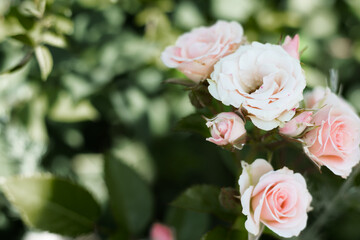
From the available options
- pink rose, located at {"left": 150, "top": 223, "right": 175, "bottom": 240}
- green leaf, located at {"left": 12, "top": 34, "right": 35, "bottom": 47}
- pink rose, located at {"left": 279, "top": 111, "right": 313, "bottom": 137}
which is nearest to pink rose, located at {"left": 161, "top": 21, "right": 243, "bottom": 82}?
pink rose, located at {"left": 279, "top": 111, "right": 313, "bottom": 137}

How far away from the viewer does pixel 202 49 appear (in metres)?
0.65

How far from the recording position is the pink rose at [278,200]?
564 mm

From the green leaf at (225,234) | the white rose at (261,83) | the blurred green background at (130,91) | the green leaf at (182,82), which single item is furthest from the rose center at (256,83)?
the blurred green background at (130,91)

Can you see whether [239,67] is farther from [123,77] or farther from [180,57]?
[123,77]

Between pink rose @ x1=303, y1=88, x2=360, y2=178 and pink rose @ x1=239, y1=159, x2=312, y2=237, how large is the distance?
50 millimetres

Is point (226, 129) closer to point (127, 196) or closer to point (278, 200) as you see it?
point (278, 200)

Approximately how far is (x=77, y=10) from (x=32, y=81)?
0.21m

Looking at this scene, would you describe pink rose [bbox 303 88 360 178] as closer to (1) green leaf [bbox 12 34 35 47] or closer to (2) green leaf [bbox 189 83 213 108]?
(2) green leaf [bbox 189 83 213 108]

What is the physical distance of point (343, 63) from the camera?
1309 millimetres

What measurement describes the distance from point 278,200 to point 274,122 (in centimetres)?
11

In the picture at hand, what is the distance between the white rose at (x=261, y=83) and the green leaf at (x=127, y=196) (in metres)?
0.37

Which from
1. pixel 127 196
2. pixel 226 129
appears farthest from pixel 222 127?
pixel 127 196

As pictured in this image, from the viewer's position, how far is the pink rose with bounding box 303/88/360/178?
1.92 ft

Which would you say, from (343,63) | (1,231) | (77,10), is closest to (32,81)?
(77,10)
